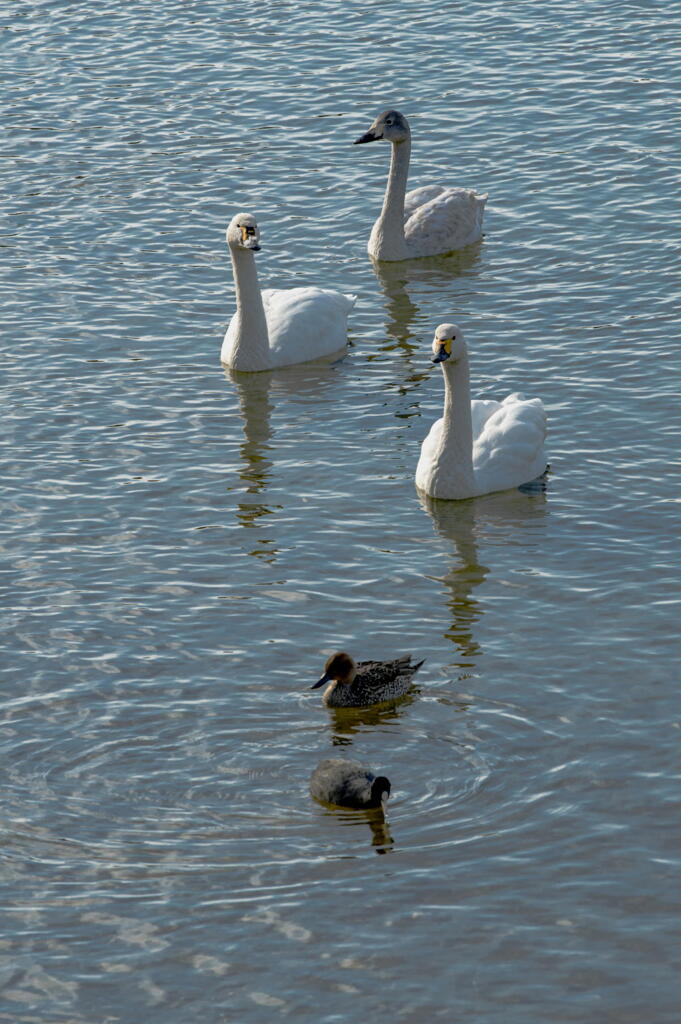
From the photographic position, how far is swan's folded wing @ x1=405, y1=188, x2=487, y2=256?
22422 millimetres

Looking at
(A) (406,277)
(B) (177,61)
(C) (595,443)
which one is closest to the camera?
(C) (595,443)

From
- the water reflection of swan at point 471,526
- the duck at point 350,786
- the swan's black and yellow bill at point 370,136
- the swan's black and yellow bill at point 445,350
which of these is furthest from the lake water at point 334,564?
the swan's black and yellow bill at point 445,350

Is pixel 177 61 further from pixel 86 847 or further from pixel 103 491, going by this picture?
pixel 86 847

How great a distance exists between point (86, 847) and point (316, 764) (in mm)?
1882

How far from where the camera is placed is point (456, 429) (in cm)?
1628

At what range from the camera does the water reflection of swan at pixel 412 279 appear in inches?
816

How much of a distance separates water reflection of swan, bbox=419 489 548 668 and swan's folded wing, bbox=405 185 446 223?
24.4 feet

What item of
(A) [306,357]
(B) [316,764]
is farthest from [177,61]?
(B) [316,764]

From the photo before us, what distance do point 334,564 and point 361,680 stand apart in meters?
2.51

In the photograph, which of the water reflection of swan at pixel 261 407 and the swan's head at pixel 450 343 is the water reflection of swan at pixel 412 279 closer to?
the water reflection of swan at pixel 261 407

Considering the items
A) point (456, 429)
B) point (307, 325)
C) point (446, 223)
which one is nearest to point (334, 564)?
point (456, 429)

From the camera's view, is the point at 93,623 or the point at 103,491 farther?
the point at 103,491

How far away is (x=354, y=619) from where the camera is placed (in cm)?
1428

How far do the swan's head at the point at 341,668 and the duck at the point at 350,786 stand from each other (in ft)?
3.82
